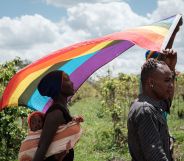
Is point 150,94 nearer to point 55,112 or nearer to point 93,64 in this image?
point 55,112

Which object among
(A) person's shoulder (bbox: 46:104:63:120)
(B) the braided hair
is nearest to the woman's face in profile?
(A) person's shoulder (bbox: 46:104:63:120)

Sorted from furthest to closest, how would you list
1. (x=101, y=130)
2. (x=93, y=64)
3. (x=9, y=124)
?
(x=101, y=130)
(x=9, y=124)
(x=93, y=64)

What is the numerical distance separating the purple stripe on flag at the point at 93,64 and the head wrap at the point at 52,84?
107cm

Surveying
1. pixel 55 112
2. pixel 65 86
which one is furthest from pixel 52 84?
pixel 55 112

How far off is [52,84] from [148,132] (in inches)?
41.4

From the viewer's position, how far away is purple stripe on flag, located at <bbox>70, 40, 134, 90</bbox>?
176 inches

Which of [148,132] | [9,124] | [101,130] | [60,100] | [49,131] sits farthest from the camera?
[101,130]

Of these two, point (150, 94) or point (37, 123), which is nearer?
point (150, 94)

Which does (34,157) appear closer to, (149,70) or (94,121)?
(149,70)

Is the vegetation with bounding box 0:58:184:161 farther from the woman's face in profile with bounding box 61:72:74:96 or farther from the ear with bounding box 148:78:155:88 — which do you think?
the ear with bounding box 148:78:155:88

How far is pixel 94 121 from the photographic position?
16969 millimetres

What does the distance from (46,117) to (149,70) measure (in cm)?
89

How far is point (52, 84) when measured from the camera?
3.45 metres

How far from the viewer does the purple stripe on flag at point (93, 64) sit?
176 inches
